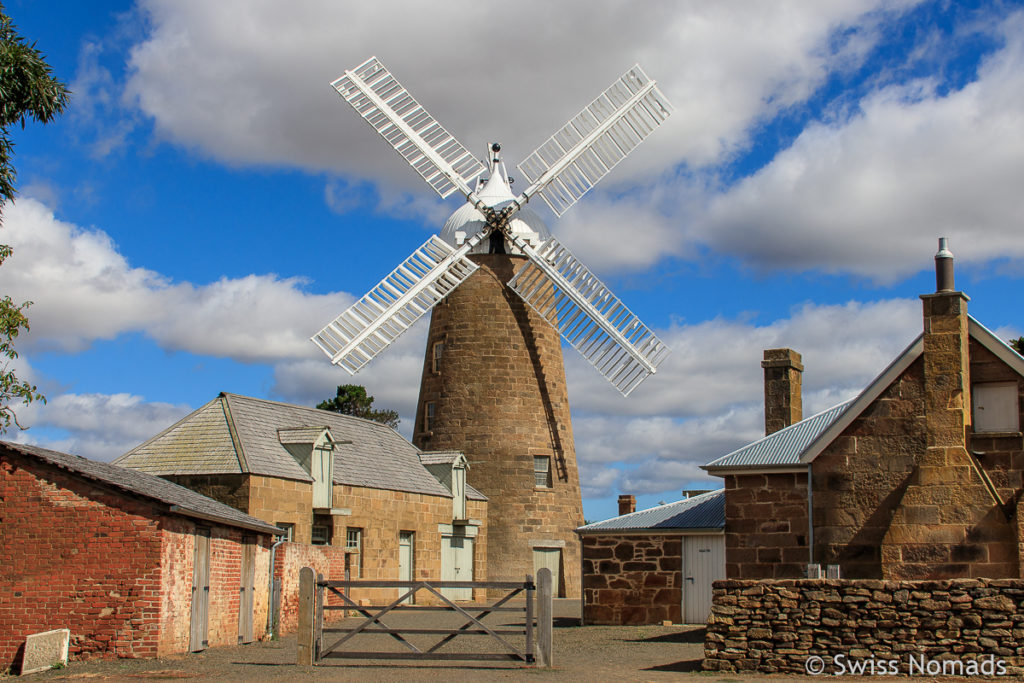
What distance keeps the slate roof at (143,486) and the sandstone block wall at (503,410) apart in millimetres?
14269

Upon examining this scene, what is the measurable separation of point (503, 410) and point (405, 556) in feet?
17.4

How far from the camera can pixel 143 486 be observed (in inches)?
739

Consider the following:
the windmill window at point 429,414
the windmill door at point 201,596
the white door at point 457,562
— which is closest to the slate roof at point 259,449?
the white door at point 457,562

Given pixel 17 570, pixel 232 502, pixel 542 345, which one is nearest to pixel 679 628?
pixel 232 502

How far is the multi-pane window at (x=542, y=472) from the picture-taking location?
36031 millimetres

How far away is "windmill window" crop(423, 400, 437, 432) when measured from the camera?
36500 millimetres

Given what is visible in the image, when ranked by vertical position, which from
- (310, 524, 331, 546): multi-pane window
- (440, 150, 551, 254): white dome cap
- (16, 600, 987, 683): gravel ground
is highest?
(440, 150, 551, 254): white dome cap

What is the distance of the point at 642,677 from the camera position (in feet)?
47.8

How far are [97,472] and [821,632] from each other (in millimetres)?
11377

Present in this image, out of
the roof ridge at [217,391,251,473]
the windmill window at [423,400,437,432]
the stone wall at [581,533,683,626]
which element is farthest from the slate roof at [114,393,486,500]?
the stone wall at [581,533,683,626]

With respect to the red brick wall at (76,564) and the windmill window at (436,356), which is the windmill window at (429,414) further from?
the red brick wall at (76,564)

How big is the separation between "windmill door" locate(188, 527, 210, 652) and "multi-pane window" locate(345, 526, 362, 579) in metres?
11.3

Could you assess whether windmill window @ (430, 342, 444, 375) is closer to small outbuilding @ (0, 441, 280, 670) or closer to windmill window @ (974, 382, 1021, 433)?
small outbuilding @ (0, 441, 280, 670)
